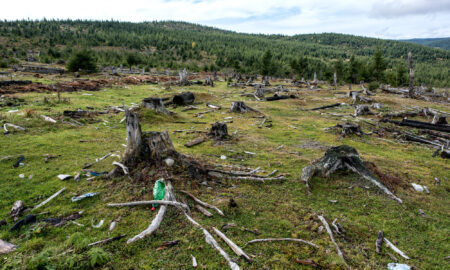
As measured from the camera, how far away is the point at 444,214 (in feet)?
21.6

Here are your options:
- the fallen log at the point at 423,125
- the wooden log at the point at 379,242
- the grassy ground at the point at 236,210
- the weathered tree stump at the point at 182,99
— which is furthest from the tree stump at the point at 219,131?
the fallen log at the point at 423,125

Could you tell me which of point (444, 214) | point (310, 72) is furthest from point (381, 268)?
point (310, 72)

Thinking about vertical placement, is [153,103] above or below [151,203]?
above

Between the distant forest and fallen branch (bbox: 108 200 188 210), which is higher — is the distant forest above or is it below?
Result: above

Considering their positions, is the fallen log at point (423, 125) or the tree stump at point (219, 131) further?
the fallen log at point (423, 125)

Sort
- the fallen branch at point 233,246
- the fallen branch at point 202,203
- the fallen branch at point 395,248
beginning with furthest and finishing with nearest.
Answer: the fallen branch at point 202,203 → the fallen branch at point 395,248 → the fallen branch at point 233,246

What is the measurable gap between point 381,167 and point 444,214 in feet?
10.5

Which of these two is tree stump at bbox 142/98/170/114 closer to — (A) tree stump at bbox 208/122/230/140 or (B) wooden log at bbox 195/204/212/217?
(A) tree stump at bbox 208/122/230/140

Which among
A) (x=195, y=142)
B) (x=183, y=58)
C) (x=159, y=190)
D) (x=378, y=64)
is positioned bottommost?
(x=195, y=142)

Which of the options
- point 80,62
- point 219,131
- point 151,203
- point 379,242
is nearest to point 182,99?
point 219,131

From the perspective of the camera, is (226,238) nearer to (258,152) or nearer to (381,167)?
(258,152)

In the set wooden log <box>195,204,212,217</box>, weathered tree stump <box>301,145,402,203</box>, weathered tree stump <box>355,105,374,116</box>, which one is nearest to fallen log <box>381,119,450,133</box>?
weathered tree stump <box>355,105,374,116</box>

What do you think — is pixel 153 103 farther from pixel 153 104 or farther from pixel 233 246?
pixel 233 246

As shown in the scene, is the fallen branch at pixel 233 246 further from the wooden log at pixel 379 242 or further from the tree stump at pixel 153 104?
the tree stump at pixel 153 104
